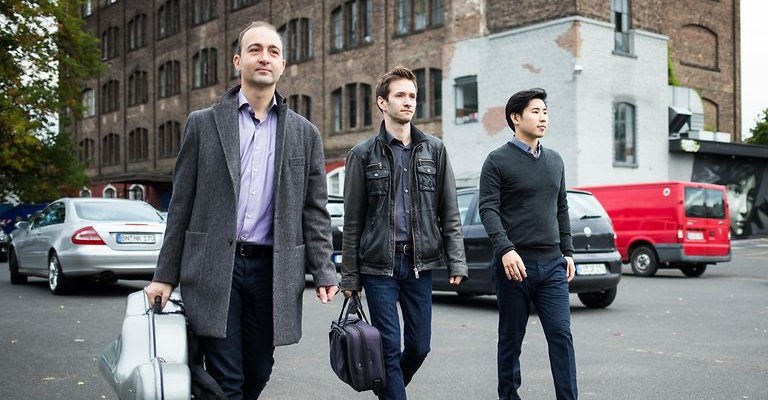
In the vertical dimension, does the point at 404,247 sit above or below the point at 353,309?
above

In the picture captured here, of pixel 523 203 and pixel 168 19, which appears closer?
pixel 523 203

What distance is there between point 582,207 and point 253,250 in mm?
7911

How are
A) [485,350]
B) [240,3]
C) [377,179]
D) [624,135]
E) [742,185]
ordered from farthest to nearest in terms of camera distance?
1. [240,3]
2. [742,185]
3. [624,135]
4. [485,350]
5. [377,179]

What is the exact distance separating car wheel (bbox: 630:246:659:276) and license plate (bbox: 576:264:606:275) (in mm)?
7433

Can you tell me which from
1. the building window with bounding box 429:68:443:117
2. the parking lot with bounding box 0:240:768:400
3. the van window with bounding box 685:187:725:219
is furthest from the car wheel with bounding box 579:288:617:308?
the building window with bounding box 429:68:443:117

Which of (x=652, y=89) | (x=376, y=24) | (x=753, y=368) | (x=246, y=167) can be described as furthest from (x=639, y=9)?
(x=246, y=167)

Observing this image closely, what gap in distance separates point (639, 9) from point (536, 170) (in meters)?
26.0

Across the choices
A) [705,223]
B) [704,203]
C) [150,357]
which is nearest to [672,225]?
[705,223]

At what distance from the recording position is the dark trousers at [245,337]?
3.58 meters

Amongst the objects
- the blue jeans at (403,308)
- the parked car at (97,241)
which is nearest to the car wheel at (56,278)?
the parked car at (97,241)

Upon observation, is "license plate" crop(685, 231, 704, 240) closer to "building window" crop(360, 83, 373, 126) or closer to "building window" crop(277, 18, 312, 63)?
"building window" crop(360, 83, 373, 126)

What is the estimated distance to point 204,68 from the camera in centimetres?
4312

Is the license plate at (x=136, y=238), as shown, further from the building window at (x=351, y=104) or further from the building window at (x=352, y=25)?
the building window at (x=351, y=104)

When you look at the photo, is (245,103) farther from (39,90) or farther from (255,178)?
(39,90)
